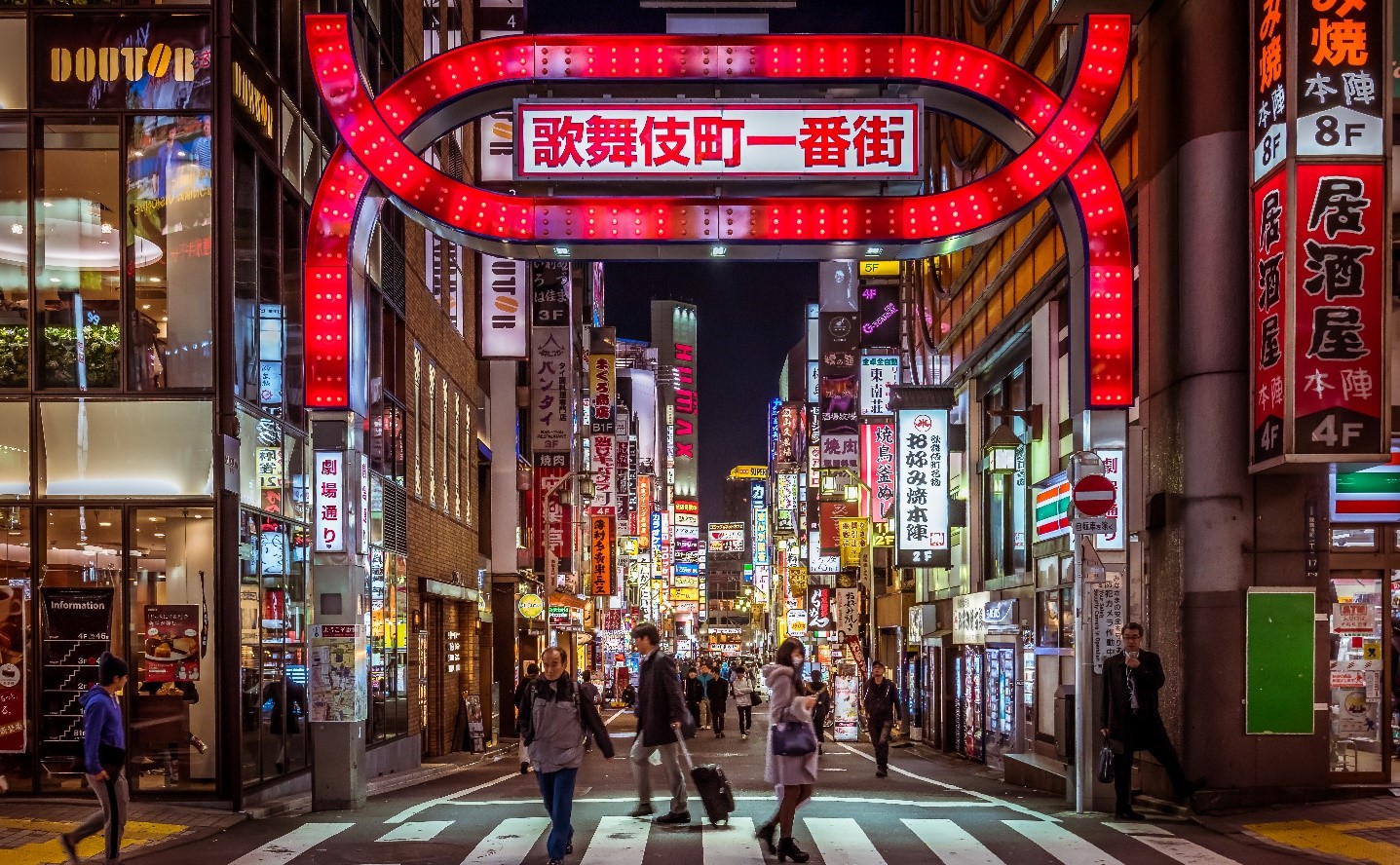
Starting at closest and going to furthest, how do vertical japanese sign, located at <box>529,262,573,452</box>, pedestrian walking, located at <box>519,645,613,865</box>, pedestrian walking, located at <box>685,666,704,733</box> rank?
1. pedestrian walking, located at <box>519,645,613,865</box>
2. pedestrian walking, located at <box>685,666,704,733</box>
3. vertical japanese sign, located at <box>529,262,573,452</box>

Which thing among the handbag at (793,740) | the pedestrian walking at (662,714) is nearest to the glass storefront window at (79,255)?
the pedestrian walking at (662,714)

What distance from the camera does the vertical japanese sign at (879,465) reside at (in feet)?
142

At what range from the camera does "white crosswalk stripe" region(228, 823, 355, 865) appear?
12414 millimetres

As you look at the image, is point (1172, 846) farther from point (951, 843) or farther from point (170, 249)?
point (170, 249)

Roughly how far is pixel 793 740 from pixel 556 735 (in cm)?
203

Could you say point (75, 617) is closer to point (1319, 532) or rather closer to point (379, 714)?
point (379, 714)

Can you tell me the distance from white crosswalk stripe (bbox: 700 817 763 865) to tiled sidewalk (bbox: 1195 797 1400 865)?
177 inches

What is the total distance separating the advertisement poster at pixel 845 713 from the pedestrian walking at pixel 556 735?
86.0 ft

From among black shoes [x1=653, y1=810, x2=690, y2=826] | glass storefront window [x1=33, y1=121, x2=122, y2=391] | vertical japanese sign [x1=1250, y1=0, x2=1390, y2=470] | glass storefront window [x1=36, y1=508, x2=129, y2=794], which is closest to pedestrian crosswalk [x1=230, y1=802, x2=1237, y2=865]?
black shoes [x1=653, y1=810, x2=690, y2=826]

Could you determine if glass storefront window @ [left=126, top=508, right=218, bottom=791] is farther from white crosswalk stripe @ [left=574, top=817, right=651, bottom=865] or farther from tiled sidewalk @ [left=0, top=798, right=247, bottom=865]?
white crosswalk stripe @ [left=574, top=817, right=651, bottom=865]

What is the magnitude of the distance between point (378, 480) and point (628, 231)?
11.8 metres

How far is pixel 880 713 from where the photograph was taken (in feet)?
81.8

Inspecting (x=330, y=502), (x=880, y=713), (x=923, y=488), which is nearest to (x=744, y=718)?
(x=923, y=488)

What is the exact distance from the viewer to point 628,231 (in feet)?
54.4
